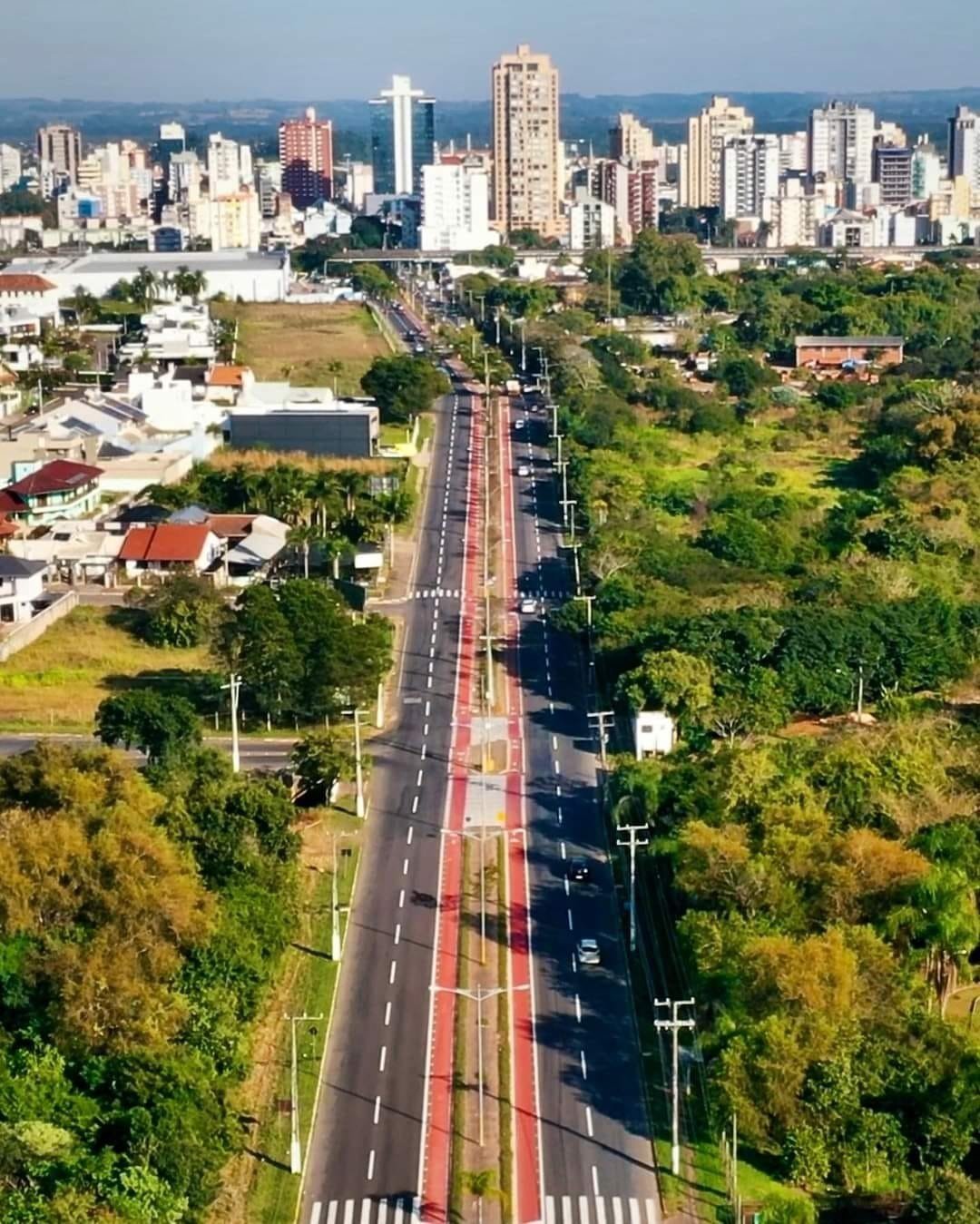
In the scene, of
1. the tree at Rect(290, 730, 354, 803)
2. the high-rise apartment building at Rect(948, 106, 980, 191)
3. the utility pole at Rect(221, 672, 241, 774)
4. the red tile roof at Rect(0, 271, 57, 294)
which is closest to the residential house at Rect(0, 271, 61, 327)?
the red tile roof at Rect(0, 271, 57, 294)

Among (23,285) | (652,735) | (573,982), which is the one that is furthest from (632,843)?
(23,285)

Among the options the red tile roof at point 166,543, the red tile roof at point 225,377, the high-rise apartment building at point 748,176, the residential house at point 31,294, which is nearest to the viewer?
the red tile roof at point 166,543

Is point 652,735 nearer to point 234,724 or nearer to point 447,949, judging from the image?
point 234,724

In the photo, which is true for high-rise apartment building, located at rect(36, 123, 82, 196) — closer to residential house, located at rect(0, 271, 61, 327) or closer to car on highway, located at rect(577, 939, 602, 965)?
residential house, located at rect(0, 271, 61, 327)

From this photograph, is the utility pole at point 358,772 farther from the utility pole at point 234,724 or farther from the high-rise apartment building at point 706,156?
the high-rise apartment building at point 706,156

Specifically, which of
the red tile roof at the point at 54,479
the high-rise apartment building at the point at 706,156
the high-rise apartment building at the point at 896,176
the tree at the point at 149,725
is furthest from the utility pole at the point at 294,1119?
the high-rise apartment building at the point at 896,176

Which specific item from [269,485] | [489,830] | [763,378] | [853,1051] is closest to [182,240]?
[763,378]
